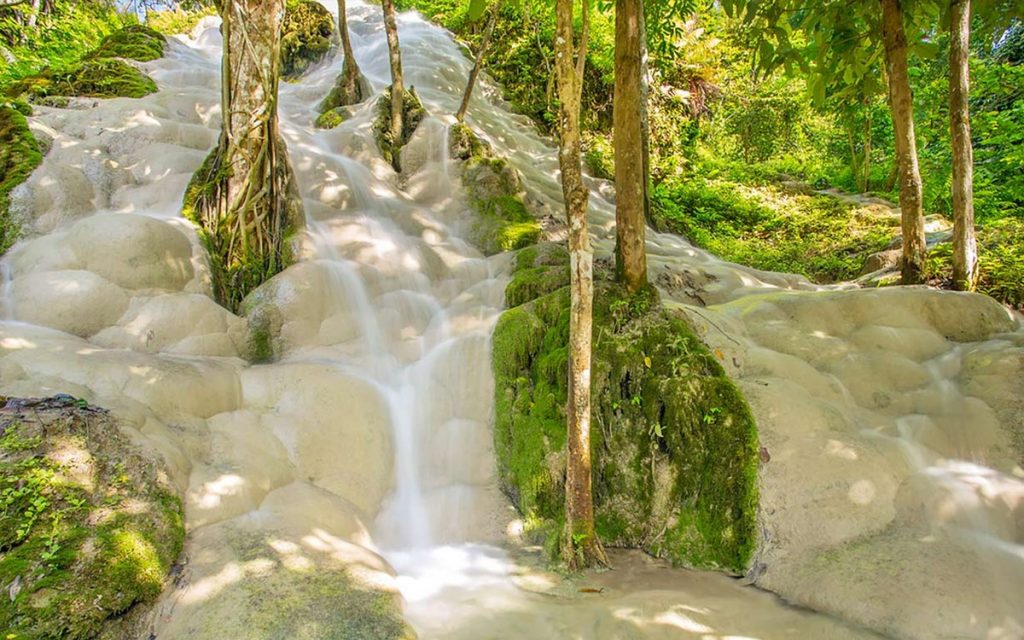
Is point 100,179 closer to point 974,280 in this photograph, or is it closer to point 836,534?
point 836,534

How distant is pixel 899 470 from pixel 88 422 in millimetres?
5265

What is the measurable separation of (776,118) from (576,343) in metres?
14.5

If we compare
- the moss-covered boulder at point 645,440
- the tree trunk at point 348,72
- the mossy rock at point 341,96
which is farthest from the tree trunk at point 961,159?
the tree trunk at point 348,72

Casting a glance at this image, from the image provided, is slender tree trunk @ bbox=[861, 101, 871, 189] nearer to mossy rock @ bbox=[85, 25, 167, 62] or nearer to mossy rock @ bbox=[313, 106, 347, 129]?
mossy rock @ bbox=[313, 106, 347, 129]

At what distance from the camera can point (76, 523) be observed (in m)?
2.81

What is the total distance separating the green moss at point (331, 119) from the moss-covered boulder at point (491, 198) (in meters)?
2.22

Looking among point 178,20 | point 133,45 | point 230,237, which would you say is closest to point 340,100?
point 133,45

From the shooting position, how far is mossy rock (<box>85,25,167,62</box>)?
1032cm

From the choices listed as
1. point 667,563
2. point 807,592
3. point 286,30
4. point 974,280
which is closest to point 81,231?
point 667,563

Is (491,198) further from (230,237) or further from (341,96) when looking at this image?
(341,96)

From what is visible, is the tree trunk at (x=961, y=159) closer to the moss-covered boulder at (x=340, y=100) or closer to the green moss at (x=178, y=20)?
the moss-covered boulder at (x=340, y=100)

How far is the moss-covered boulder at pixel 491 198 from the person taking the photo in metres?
7.36

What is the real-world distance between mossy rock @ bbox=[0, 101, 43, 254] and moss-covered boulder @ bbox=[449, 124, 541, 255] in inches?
188

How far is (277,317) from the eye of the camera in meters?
5.48
